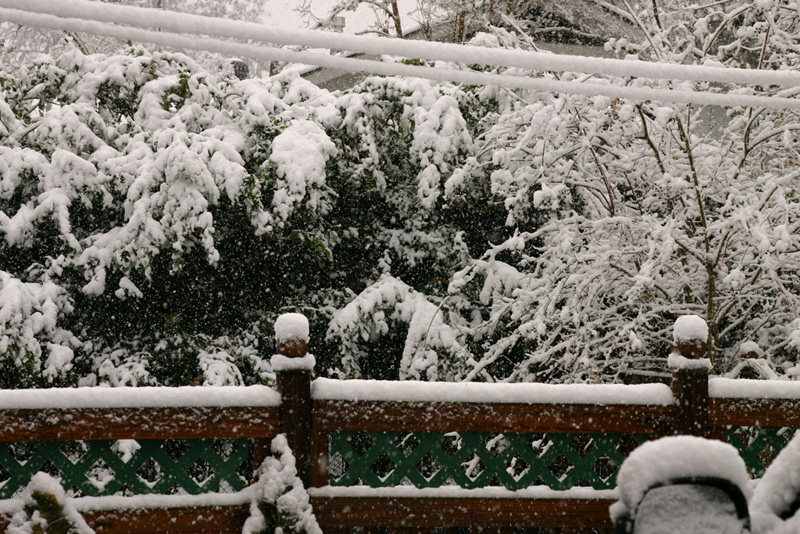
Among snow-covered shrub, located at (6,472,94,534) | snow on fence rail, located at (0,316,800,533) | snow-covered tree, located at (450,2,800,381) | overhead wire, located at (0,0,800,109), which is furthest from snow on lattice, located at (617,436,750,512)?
snow-covered tree, located at (450,2,800,381)

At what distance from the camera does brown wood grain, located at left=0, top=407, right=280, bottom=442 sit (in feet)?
8.91

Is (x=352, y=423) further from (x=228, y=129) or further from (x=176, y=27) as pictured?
(x=228, y=129)

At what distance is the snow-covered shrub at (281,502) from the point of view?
275 centimetres

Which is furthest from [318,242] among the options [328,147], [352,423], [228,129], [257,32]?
[257,32]

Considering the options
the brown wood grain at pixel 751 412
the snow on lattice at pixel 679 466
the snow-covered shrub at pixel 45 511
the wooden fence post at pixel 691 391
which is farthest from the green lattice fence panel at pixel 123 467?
A: the snow on lattice at pixel 679 466

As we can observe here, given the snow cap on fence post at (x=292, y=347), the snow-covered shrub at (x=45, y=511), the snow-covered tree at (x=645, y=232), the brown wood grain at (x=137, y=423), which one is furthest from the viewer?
the snow-covered tree at (x=645, y=232)

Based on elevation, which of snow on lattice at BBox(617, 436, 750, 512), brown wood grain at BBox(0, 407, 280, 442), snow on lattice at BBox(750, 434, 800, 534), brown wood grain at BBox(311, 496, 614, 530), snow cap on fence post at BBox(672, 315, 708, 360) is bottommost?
brown wood grain at BBox(311, 496, 614, 530)

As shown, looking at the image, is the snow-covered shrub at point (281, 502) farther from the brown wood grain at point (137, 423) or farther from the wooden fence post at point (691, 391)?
the wooden fence post at point (691, 391)

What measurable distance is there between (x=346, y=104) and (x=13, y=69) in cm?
269

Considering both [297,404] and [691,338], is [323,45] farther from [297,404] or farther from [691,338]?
[691,338]

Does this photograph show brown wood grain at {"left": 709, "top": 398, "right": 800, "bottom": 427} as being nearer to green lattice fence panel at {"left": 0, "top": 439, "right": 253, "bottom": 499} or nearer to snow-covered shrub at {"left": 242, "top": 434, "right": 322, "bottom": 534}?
snow-covered shrub at {"left": 242, "top": 434, "right": 322, "bottom": 534}

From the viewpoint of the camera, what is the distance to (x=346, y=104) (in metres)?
5.67

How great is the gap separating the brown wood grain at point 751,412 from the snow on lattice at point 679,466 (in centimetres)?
227

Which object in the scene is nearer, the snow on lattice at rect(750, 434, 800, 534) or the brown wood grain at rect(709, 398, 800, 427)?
the snow on lattice at rect(750, 434, 800, 534)
